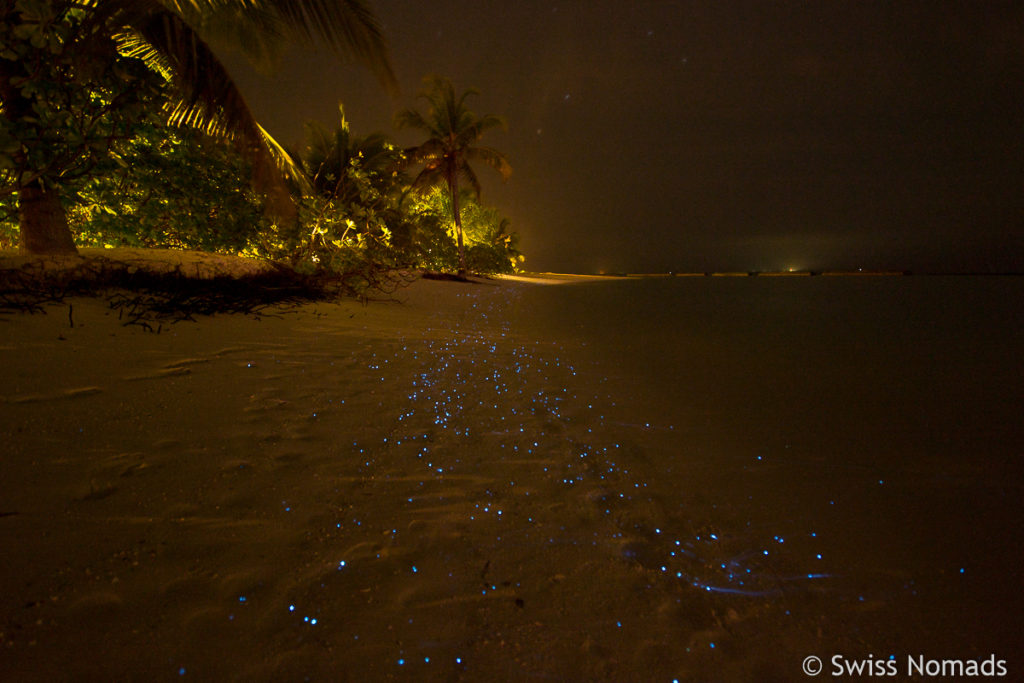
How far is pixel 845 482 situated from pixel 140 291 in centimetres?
523

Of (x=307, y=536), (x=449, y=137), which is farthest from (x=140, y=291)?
(x=449, y=137)

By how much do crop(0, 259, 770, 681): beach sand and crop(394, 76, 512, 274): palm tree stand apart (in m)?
15.6

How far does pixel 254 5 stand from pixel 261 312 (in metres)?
3.23

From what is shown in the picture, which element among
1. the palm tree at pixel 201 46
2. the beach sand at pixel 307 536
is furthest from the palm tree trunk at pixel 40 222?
the beach sand at pixel 307 536

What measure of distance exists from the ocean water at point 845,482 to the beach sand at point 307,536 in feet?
0.77

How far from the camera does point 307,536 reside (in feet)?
3.83

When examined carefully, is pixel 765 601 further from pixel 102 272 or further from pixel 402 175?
pixel 402 175

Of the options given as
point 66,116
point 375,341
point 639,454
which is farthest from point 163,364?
point 639,454

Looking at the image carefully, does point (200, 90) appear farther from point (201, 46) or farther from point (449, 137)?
point (449, 137)

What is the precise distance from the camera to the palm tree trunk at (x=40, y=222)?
3996 mm

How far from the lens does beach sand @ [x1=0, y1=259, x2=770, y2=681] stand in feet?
2.74

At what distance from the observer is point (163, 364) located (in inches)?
95.9

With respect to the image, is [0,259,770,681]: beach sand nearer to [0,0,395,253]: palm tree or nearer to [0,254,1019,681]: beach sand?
[0,254,1019,681]: beach sand

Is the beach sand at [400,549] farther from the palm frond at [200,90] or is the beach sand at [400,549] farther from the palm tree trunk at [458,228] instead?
the palm tree trunk at [458,228]
